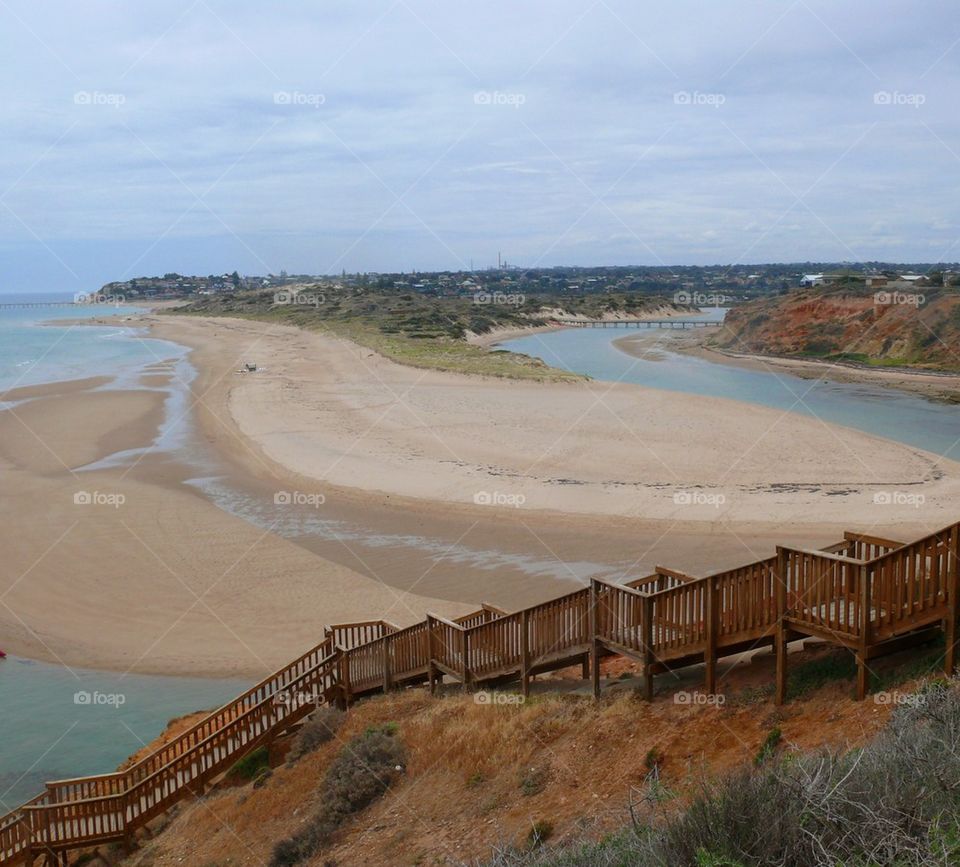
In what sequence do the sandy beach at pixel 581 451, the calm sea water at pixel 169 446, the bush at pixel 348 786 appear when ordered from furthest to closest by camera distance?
the sandy beach at pixel 581 451 → the calm sea water at pixel 169 446 → the bush at pixel 348 786

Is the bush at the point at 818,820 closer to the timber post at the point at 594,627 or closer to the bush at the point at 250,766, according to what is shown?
the timber post at the point at 594,627

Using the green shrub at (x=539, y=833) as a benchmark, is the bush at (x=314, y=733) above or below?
below

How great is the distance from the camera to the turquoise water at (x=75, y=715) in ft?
41.2

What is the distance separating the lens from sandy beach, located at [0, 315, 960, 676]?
55.4ft

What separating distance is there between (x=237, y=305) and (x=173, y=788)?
136183mm

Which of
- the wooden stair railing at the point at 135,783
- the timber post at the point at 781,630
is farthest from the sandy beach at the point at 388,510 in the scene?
the timber post at the point at 781,630

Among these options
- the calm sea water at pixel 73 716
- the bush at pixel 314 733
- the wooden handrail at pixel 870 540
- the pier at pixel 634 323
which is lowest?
the calm sea water at pixel 73 716

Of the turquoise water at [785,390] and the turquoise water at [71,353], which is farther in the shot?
the turquoise water at [71,353]

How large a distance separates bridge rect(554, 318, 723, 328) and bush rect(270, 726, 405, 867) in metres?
107

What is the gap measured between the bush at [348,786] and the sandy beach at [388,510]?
5.16 meters

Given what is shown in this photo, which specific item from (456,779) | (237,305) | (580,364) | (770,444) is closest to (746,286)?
(237,305)

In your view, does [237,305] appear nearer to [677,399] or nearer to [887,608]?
[677,399]

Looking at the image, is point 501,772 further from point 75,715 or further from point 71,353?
point 71,353

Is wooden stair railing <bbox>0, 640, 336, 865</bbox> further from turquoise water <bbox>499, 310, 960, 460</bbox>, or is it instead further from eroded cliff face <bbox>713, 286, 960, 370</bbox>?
eroded cliff face <bbox>713, 286, 960, 370</bbox>
